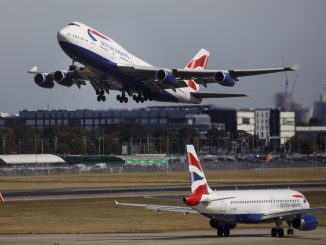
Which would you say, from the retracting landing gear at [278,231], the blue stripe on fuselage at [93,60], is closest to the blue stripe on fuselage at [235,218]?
the retracting landing gear at [278,231]

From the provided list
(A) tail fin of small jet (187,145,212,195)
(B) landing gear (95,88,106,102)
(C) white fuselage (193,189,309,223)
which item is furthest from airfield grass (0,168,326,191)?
(A) tail fin of small jet (187,145,212,195)

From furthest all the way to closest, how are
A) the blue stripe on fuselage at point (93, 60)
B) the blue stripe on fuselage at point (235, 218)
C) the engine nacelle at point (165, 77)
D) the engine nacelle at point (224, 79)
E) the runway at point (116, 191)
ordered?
the runway at point (116, 191)
the engine nacelle at point (165, 77)
the engine nacelle at point (224, 79)
the blue stripe on fuselage at point (93, 60)
the blue stripe on fuselage at point (235, 218)

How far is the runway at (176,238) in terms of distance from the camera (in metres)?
53.2

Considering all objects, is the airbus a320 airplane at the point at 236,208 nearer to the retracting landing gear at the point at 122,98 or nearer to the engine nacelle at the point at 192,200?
the engine nacelle at the point at 192,200

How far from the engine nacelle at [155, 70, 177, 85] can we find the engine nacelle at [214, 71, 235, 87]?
12.7ft

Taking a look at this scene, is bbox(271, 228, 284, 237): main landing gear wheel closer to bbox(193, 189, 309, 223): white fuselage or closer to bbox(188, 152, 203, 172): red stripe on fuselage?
bbox(193, 189, 309, 223): white fuselage

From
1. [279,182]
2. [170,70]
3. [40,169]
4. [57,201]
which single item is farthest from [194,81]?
[40,169]

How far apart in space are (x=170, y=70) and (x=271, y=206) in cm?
2806

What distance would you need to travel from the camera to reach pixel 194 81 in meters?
86.8

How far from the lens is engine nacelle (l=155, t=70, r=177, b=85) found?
270 feet

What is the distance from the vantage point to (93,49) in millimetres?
80188

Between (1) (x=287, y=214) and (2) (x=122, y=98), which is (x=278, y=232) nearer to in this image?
(1) (x=287, y=214)

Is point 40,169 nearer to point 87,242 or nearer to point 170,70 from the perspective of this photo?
point 170,70

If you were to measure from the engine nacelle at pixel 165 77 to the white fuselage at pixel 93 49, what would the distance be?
2.73m
